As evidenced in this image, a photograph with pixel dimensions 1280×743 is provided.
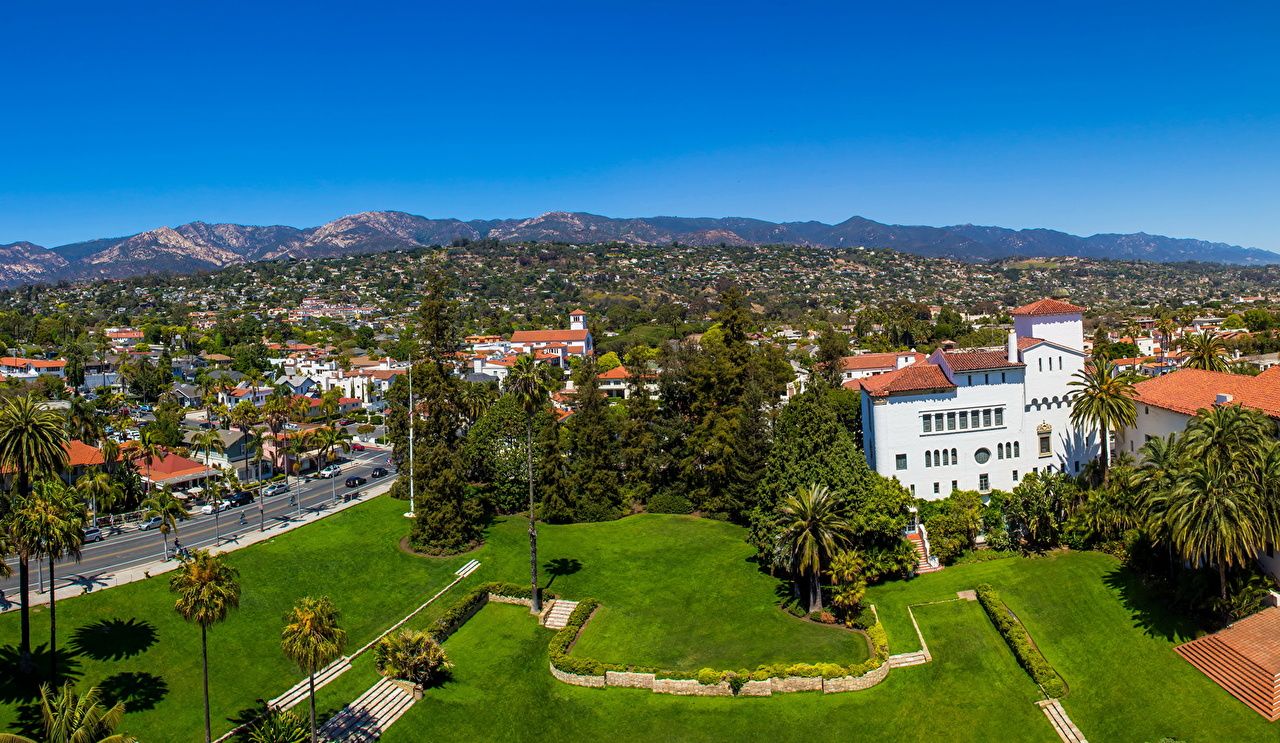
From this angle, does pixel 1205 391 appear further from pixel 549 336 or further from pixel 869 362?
pixel 549 336

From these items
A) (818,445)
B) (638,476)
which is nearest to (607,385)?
(638,476)

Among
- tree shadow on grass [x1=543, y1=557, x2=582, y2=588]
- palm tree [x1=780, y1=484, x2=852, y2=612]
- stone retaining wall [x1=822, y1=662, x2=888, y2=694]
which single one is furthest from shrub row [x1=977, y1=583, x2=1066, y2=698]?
tree shadow on grass [x1=543, y1=557, x2=582, y2=588]

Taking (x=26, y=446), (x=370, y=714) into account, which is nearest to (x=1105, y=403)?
(x=370, y=714)

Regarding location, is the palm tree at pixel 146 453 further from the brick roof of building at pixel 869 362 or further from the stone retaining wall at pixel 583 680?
the brick roof of building at pixel 869 362

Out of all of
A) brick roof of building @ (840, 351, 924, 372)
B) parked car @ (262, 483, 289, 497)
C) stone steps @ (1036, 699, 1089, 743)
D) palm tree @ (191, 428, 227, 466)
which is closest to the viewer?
stone steps @ (1036, 699, 1089, 743)

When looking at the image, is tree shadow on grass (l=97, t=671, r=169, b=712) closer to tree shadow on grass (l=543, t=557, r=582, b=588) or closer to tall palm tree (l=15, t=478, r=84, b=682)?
tall palm tree (l=15, t=478, r=84, b=682)
